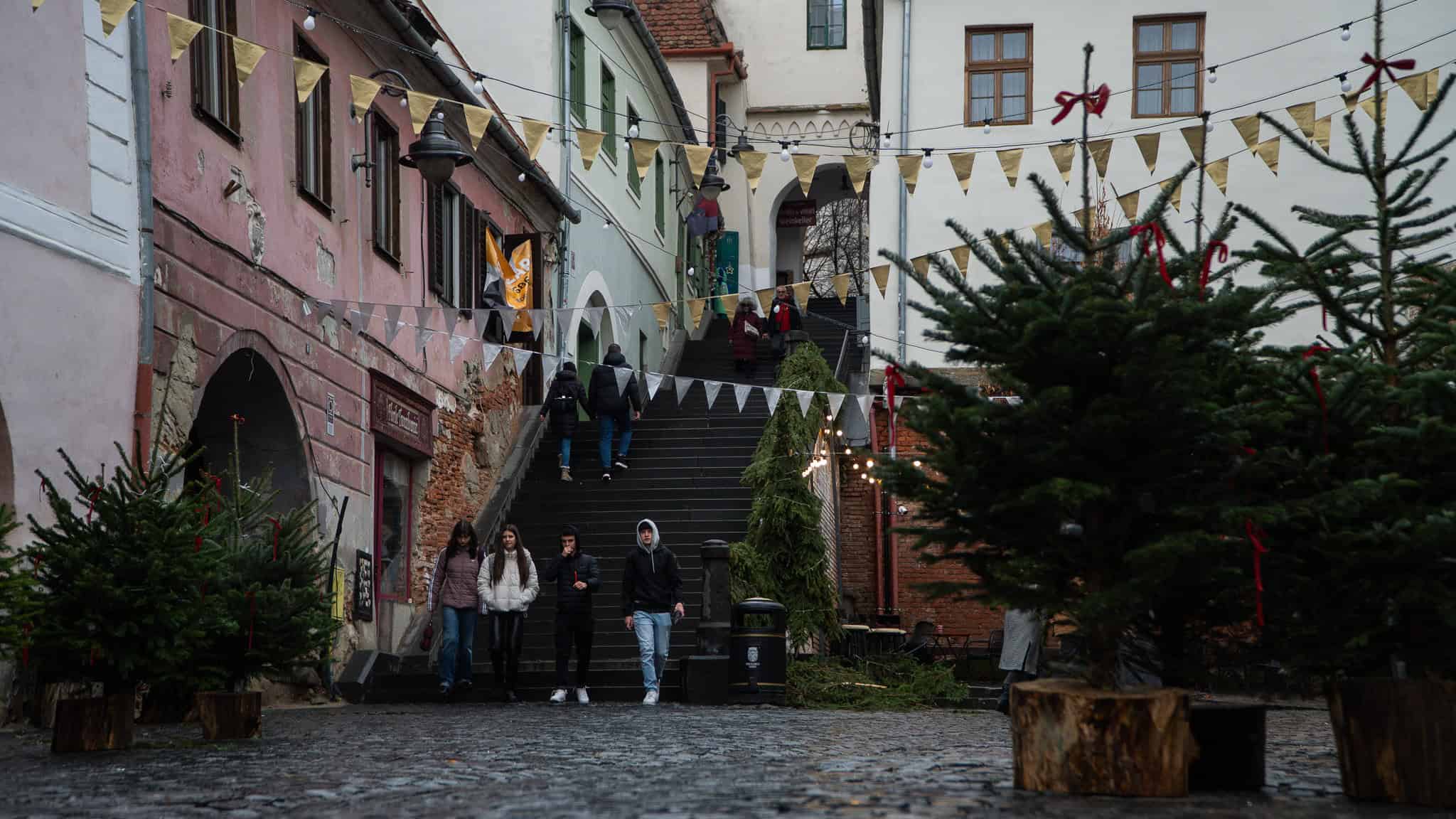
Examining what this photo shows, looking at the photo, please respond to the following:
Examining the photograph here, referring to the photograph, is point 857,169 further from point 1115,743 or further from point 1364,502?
point 1115,743

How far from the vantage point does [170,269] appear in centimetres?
1280

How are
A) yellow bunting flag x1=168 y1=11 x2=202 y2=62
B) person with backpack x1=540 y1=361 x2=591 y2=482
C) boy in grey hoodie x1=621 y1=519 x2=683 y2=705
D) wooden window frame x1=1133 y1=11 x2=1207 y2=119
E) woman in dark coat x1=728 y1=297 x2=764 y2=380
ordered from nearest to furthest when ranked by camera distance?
yellow bunting flag x1=168 y1=11 x2=202 y2=62, boy in grey hoodie x1=621 y1=519 x2=683 y2=705, person with backpack x1=540 y1=361 x2=591 y2=482, wooden window frame x1=1133 y1=11 x2=1207 y2=119, woman in dark coat x1=728 y1=297 x2=764 y2=380

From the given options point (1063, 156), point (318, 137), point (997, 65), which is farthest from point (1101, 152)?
point (997, 65)

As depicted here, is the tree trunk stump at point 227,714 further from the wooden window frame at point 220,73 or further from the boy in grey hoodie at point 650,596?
the boy in grey hoodie at point 650,596

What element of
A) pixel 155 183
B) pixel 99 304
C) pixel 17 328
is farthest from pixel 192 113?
pixel 17 328

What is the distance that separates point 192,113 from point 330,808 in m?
8.28

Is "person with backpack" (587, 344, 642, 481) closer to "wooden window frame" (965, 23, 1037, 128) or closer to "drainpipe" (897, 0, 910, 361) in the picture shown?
"drainpipe" (897, 0, 910, 361)

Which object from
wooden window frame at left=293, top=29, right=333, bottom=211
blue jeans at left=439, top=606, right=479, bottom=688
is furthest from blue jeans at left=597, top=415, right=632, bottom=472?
wooden window frame at left=293, top=29, right=333, bottom=211

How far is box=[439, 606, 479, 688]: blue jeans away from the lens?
52.1ft

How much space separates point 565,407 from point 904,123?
7916 mm

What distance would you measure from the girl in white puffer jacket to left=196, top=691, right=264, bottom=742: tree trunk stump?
559 cm

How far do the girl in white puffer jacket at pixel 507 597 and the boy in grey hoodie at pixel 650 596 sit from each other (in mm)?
931

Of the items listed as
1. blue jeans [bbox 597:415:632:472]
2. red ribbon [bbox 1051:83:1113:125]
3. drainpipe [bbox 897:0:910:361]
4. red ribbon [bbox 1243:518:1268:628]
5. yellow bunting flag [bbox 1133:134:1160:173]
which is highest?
drainpipe [bbox 897:0:910:361]

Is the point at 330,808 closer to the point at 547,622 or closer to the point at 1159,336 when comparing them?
the point at 1159,336
